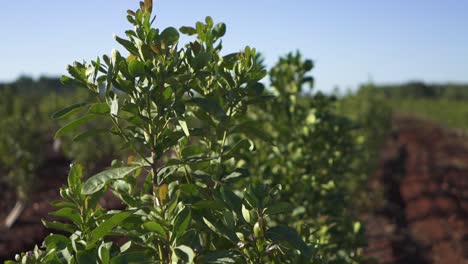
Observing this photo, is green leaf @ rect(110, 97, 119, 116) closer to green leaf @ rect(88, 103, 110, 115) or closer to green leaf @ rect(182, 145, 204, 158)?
green leaf @ rect(88, 103, 110, 115)

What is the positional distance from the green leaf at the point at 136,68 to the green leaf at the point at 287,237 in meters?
0.65

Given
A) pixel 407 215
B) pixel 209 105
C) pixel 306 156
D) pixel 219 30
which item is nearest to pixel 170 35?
pixel 209 105

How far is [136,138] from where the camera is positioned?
72.3 inches

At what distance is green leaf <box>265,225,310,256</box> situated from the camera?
1687 millimetres

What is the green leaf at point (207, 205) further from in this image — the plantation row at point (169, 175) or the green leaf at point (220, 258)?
the green leaf at point (220, 258)

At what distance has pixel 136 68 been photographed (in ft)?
5.58

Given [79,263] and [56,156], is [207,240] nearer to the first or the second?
[79,263]

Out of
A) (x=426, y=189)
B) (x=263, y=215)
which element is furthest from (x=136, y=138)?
(x=426, y=189)

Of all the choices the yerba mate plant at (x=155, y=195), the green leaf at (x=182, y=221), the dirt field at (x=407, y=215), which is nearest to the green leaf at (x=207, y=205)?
the yerba mate plant at (x=155, y=195)

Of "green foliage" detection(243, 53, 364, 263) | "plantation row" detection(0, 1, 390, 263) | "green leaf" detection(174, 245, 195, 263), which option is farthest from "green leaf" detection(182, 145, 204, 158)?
"green foliage" detection(243, 53, 364, 263)

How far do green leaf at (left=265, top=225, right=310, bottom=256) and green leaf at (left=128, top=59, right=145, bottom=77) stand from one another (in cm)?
65

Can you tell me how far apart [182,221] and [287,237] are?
34 cm

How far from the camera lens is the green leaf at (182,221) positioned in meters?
1.61

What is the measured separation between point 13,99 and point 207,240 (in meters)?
12.8
